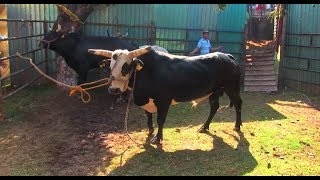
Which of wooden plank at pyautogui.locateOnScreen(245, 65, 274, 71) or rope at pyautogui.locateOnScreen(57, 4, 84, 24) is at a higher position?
rope at pyautogui.locateOnScreen(57, 4, 84, 24)

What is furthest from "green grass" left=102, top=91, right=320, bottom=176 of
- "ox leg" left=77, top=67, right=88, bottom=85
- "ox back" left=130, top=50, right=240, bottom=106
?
"ox leg" left=77, top=67, right=88, bottom=85

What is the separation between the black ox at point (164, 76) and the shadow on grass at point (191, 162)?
534mm

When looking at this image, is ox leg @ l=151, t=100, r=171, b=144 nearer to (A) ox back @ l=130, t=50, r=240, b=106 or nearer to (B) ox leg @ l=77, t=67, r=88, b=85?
(A) ox back @ l=130, t=50, r=240, b=106

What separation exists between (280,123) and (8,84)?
668 centimetres

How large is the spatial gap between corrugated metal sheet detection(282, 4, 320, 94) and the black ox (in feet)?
15.9

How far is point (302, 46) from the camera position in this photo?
439 inches

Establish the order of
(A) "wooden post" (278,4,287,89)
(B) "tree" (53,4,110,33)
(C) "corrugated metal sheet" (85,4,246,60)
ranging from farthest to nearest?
(A) "wooden post" (278,4,287,89) < (C) "corrugated metal sheet" (85,4,246,60) < (B) "tree" (53,4,110,33)

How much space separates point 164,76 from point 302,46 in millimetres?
6402

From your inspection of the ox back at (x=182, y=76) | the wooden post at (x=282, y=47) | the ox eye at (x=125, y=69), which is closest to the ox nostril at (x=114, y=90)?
the ox eye at (x=125, y=69)

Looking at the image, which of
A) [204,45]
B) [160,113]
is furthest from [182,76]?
[204,45]

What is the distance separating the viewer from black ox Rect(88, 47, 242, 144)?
5797 mm

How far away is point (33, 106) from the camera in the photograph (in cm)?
822

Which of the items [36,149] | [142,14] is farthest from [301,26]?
[36,149]

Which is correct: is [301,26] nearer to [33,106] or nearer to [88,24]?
[88,24]
